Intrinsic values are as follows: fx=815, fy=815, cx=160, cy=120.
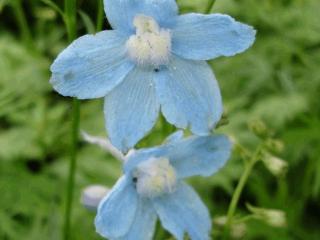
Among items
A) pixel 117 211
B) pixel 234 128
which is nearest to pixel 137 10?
pixel 117 211

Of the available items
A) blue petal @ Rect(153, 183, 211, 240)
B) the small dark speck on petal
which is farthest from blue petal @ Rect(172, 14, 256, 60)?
blue petal @ Rect(153, 183, 211, 240)

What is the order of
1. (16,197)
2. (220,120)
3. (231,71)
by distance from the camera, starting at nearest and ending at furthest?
(220,120) → (16,197) → (231,71)

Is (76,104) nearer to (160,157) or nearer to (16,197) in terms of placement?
(160,157)

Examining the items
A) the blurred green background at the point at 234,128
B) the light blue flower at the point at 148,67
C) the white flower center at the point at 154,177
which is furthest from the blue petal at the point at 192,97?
the blurred green background at the point at 234,128

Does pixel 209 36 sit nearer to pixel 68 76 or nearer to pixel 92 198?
pixel 68 76

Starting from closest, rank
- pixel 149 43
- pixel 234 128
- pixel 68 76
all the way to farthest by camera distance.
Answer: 1. pixel 68 76
2. pixel 149 43
3. pixel 234 128

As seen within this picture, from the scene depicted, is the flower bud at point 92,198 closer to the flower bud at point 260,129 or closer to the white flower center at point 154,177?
the white flower center at point 154,177

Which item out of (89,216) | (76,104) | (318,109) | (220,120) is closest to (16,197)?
(89,216)
